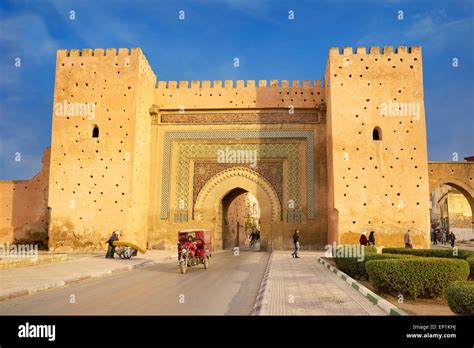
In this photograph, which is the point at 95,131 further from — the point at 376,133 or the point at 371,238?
the point at 371,238

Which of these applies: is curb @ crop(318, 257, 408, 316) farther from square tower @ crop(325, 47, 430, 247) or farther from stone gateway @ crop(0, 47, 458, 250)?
stone gateway @ crop(0, 47, 458, 250)

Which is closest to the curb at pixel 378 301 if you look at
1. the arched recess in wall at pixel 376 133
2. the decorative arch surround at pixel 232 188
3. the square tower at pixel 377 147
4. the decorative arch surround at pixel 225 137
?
the square tower at pixel 377 147

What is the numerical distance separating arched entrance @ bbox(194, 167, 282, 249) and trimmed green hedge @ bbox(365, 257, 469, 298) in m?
11.6

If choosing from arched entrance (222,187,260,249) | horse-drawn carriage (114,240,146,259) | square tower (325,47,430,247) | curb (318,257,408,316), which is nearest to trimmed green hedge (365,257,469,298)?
curb (318,257,408,316)

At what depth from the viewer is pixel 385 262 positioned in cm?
707

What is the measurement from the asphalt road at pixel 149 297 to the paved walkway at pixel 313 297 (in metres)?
0.37

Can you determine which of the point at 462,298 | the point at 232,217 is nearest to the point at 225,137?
the point at 232,217

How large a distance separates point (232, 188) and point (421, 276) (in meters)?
12.5

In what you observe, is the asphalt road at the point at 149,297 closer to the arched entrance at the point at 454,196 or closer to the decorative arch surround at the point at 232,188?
the decorative arch surround at the point at 232,188

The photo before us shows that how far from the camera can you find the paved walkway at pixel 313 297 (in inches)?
205

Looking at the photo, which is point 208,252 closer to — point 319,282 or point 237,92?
point 319,282
